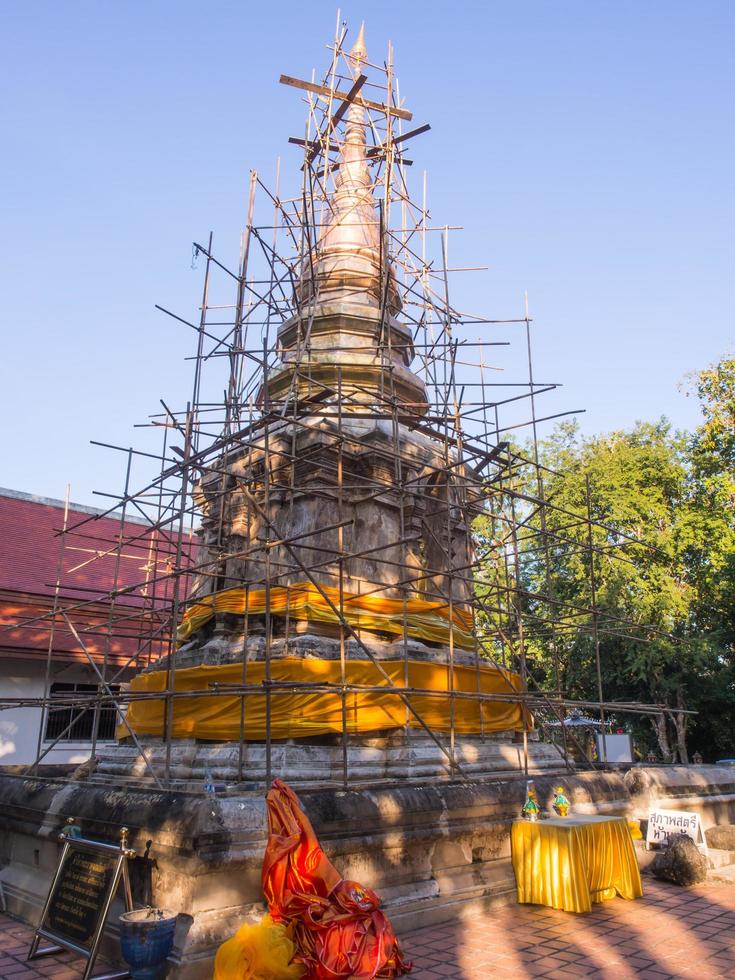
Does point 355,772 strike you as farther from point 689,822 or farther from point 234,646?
point 689,822

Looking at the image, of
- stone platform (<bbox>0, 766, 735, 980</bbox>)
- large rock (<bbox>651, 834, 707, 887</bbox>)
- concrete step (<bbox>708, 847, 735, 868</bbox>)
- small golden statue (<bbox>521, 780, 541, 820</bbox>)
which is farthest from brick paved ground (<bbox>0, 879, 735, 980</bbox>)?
concrete step (<bbox>708, 847, 735, 868</bbox>)

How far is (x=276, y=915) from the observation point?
540 centimetres

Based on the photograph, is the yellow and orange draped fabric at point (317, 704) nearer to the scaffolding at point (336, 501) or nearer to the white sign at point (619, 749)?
the scaffolding at point (336, 501)

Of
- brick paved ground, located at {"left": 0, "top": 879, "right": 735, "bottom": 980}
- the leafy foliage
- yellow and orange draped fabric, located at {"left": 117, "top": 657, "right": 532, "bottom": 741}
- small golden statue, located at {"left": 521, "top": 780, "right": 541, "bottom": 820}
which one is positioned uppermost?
the leafy foliage

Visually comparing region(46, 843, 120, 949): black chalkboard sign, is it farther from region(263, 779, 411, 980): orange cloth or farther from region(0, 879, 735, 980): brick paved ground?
region(263, 779, 411, 980): orange cloth

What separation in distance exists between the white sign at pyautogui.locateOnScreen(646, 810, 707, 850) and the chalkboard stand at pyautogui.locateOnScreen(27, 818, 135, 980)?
19.9 feet

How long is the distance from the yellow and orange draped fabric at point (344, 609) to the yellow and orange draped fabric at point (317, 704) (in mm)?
656

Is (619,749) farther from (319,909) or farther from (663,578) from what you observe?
(319,909)

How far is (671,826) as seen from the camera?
350 inches

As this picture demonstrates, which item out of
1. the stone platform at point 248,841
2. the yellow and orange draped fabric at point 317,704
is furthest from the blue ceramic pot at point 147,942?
the yellow and orange draped fabric at point 317,704

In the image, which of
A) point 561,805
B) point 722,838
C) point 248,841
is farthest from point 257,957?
point 722,838

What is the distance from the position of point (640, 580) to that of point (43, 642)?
16144 mm

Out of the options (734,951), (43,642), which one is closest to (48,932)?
(734,951)

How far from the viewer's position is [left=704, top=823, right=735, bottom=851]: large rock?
30.0 ft
